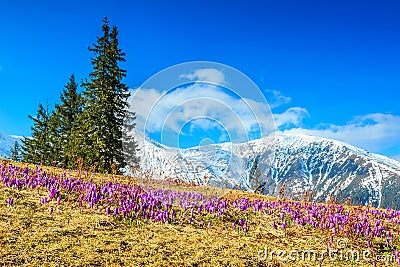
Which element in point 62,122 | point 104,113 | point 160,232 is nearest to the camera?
point 160,232

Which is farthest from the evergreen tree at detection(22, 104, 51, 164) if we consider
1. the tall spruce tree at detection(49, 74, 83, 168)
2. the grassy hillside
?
the grassy hillside

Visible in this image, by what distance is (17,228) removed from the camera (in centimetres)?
806

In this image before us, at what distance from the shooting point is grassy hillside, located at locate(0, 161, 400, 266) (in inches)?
290

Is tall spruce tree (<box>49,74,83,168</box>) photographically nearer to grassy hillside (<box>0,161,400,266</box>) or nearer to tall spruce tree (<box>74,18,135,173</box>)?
tall spruce tree (<box>74,18,135,173</box>)

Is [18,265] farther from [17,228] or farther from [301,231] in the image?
[301,231]

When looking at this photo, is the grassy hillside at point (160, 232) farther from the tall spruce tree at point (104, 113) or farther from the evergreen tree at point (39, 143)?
the evergreen tree at point (39, 143)

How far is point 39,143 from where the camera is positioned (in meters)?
47.3

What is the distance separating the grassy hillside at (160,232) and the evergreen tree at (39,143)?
35845 millimetres

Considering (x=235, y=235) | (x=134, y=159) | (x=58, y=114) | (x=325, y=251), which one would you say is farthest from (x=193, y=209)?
(x=58, y=114)

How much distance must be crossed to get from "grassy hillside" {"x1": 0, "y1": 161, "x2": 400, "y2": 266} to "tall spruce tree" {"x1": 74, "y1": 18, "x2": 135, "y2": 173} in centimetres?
2050

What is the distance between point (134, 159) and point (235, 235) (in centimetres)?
3284

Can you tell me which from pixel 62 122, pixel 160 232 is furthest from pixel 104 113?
pixel 160 232

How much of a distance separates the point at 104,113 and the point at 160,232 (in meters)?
27.0

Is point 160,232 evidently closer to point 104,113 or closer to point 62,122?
point 104,113
